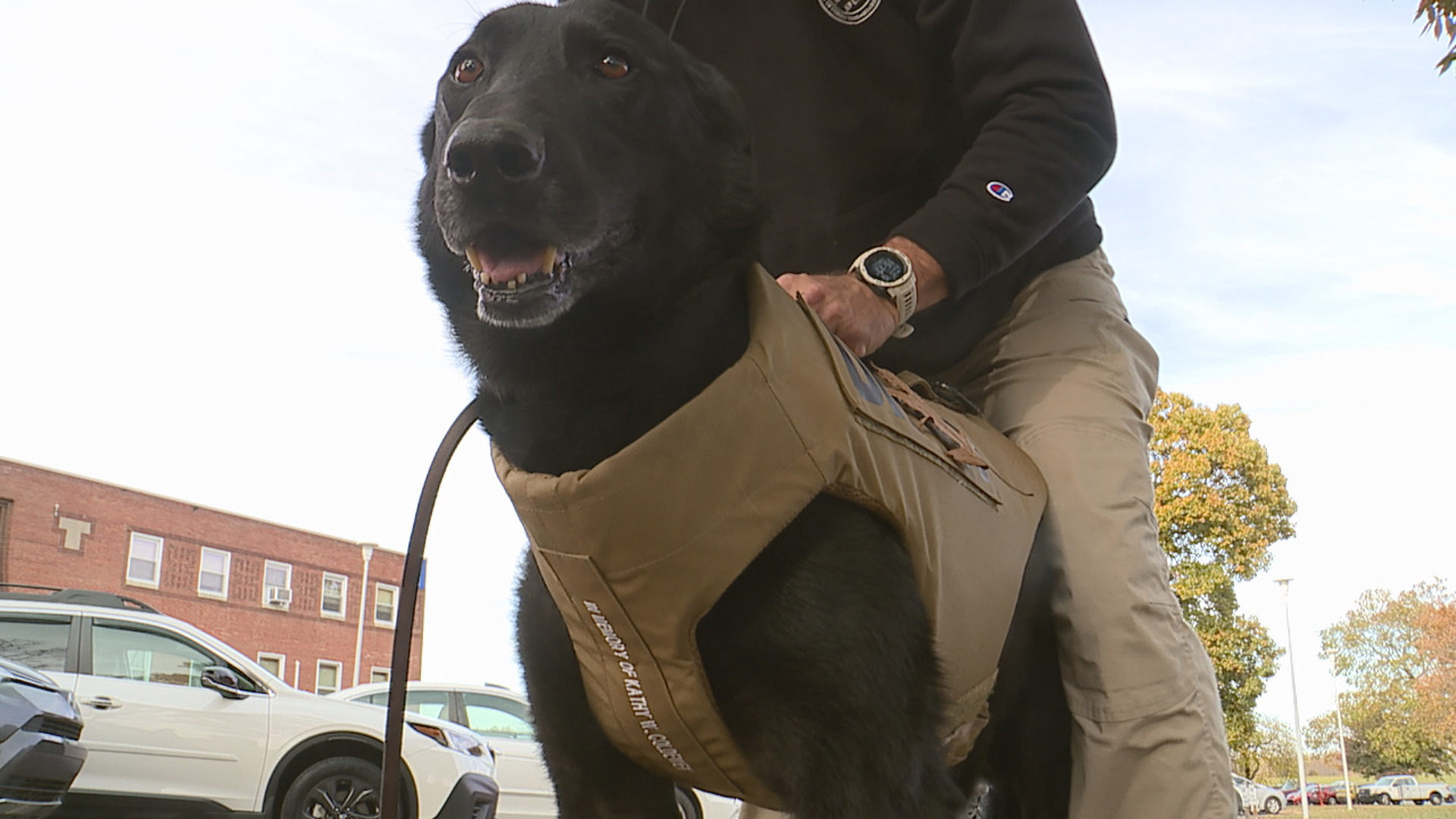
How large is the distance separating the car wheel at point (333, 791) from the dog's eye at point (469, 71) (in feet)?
23.7

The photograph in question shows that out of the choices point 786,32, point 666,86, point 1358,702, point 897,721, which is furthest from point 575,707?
point 1358,702

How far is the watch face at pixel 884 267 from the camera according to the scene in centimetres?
161

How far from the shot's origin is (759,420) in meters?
1.27

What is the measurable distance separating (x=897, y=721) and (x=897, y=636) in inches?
4.0

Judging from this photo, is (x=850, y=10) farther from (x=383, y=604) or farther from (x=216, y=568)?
(x=383, y=604)

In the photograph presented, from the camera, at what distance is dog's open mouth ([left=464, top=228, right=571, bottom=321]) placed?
1.24 metres

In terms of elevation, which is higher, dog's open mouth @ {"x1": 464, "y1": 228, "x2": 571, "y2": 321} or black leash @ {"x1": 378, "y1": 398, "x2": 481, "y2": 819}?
dog's open mouth @ {"x1": 464, "y1": 228, "x2": 571, "y2": 321}

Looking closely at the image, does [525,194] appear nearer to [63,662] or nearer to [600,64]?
[600,64]

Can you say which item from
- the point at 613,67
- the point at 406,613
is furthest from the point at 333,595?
the point at 613,67

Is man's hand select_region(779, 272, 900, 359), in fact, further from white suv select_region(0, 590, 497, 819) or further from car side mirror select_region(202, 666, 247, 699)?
car side mirror select_region(202, 666, 247, 699)

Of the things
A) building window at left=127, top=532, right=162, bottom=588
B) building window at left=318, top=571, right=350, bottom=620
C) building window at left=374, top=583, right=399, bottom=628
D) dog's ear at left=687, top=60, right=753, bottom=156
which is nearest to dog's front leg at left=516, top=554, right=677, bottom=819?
dog's ear at left=687, top=60, right=753, bottom=156

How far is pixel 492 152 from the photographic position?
1204mm

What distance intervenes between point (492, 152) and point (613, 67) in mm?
290

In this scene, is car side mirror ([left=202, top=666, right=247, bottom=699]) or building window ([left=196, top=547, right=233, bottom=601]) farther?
building window ([left=196, top=547, right=233, bottom=601])
